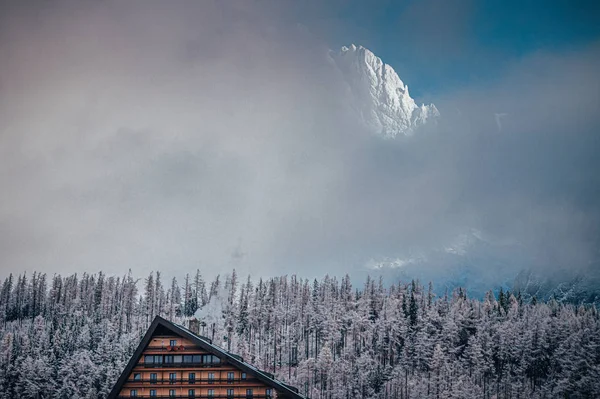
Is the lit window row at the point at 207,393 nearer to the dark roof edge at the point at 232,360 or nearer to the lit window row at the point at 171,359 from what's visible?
the dark roof edge at the point at 232,360

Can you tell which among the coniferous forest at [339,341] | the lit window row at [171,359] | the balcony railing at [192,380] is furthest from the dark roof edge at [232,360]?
the coniferous forest at [339,341]

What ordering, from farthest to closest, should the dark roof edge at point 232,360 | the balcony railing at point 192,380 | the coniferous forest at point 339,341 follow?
the coniferous forest at point 339,341, the balcony railing at point 192,380, the dark roof edge at point 232,360

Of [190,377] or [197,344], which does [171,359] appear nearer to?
[190,377]

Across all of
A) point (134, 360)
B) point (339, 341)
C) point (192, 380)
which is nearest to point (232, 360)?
point (192, 380)

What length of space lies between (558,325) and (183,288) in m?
100

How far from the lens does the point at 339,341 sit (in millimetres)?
153000

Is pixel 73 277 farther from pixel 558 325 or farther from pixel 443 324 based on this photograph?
pixel 558 325

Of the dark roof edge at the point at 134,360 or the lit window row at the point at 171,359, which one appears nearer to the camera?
the dark roof edge at the point at 134,360

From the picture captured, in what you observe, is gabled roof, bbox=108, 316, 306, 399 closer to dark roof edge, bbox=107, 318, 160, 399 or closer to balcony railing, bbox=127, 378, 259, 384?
dark roof edge, bbox=107, 318, 160, 399

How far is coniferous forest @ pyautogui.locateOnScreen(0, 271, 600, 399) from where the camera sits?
131000mm

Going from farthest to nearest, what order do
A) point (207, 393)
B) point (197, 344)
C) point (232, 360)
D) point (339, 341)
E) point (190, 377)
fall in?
point (339, 341)
point (190, 377)
point (207, 393)
point (197, 344)
point (232, 360)

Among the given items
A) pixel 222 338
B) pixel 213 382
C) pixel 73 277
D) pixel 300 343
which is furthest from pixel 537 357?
pixel 73 277

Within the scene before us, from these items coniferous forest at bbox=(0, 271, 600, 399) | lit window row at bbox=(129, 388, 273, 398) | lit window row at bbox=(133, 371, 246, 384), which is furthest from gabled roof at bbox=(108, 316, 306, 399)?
coniferous forest at bbox=(0, 271, 600, 399)

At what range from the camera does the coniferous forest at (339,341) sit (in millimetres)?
131000
